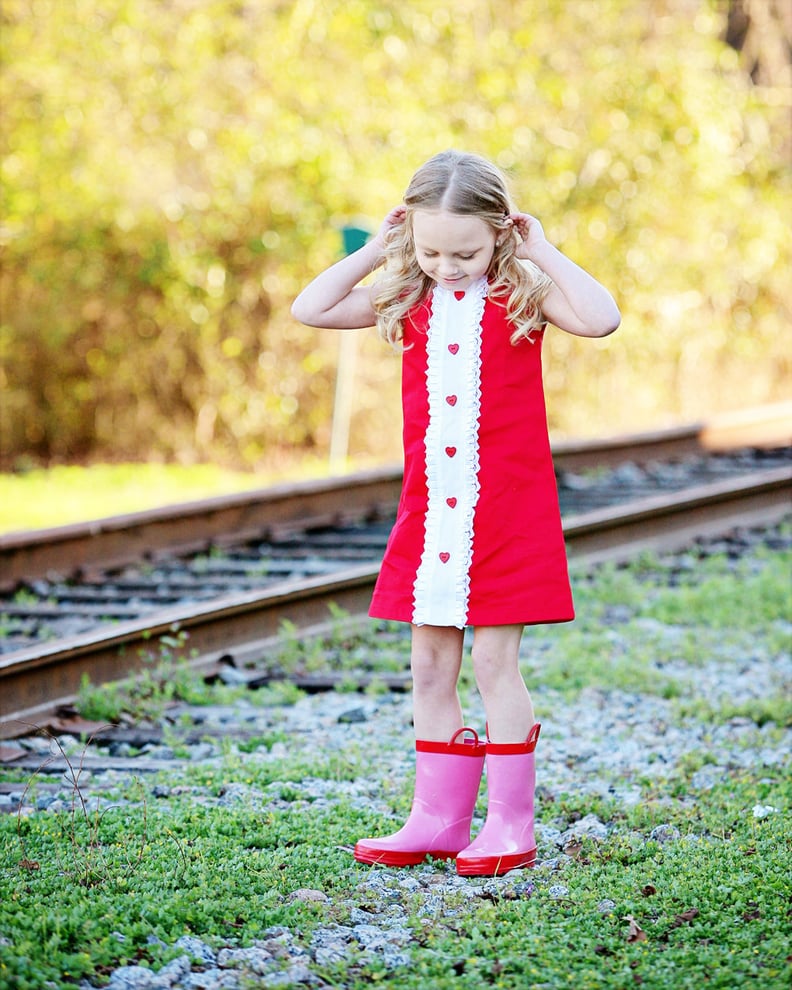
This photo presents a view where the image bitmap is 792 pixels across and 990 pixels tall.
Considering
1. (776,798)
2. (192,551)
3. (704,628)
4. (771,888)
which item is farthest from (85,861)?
(192,551)

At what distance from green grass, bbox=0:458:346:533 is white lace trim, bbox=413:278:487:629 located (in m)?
5.74

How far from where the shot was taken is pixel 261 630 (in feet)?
17.7

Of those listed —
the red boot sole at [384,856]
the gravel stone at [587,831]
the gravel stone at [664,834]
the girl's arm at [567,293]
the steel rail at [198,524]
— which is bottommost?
the red boot sole at [384,856]

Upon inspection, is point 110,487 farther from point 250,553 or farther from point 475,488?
point 475,488

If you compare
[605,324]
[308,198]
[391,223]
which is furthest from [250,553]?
[308,198]

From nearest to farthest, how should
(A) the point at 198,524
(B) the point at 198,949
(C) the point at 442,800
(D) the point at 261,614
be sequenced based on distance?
(B) the point at 198,949 → (C) the point at 442,800 → (D) the point at 261,614 → (A) the point at 198,524

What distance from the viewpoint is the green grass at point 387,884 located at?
262 cm

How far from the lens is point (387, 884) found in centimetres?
312

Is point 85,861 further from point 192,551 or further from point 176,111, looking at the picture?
point 176,111

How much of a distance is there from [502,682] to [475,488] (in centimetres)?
44

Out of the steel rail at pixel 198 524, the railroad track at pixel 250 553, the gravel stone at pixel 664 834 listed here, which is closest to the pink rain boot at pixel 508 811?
the gravel stone at pixel 664 834

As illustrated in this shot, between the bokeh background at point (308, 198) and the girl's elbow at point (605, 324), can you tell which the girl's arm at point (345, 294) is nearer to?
the girl's elbow at point (605, 324)

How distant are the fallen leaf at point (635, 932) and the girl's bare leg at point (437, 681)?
0.71 m

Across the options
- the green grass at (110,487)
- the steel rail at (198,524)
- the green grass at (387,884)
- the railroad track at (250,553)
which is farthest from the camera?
the green grass at (110,487)
